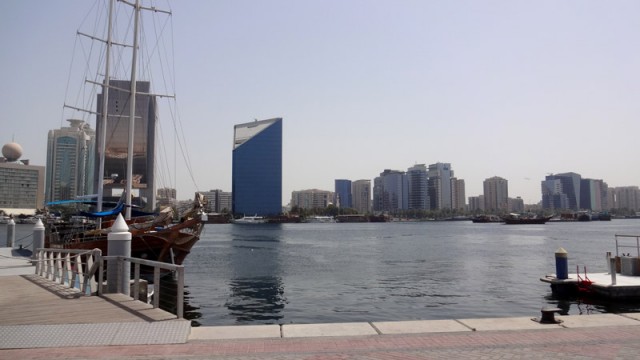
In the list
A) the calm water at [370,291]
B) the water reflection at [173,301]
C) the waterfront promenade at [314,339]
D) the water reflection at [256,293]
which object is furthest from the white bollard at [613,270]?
the water reflection at [173,301]

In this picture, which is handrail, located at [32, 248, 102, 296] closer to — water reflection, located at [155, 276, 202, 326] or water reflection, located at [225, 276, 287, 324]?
water reflection, located at [155, 276, 202, 326]

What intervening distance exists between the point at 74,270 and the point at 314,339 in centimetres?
1012

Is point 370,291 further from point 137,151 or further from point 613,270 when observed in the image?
point 137,151

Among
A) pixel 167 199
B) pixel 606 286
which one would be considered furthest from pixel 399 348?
pixel 167 199

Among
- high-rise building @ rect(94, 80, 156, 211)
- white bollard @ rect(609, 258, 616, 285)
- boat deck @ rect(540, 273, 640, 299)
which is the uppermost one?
high-rise building @ rect(94, 80, 156, 211)

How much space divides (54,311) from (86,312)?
0.84 m

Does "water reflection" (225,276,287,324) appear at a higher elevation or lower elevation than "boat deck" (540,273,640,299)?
lower

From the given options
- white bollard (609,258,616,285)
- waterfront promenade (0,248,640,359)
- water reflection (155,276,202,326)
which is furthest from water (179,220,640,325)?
waterfront promenade (0,248,640,359)

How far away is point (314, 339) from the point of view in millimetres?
8805

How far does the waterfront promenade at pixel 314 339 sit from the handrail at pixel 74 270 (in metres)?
2.78

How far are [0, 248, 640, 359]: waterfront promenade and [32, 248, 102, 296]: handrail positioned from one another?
2783mm

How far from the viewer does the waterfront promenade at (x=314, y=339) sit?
26.0ft

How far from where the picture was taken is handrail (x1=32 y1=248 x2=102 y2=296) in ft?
45.1

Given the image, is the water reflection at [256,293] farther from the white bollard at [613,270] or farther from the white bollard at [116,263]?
the white bollard at [613,270]
